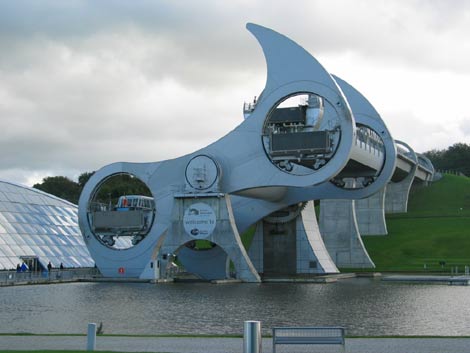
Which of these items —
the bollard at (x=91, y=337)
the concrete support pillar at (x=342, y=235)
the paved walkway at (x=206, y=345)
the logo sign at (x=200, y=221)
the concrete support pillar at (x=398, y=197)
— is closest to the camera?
the bollard at (x=91, y=337)

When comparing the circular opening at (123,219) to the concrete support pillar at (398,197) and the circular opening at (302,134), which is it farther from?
the concrete support pillar at (398,197)

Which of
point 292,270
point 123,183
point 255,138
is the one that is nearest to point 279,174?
point 255,138

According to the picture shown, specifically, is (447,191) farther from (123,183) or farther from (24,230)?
(24,230)

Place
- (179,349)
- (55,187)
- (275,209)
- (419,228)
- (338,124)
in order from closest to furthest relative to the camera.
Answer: (179,349)
(338,124)
(275,209)
(419,228)
(55,187)

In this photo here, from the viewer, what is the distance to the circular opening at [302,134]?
174 ft

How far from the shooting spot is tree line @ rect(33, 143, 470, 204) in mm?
122938

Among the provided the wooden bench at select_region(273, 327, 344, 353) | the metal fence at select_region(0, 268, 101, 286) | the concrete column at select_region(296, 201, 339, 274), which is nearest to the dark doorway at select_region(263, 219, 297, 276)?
the concrete column at select_region(296, 201, 339, 274)

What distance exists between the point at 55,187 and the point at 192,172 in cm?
8426

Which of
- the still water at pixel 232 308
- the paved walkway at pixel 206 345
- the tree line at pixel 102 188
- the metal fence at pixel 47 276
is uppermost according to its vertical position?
the tree line at pixel 102 188

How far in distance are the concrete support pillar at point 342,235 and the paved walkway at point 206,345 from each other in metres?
50.3

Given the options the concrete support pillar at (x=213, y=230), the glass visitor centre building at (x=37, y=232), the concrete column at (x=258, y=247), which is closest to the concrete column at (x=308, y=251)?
the concrete column at (x=258, y=247)

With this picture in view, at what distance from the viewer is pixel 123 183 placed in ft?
411

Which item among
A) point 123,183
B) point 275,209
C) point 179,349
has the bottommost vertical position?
point 179,349

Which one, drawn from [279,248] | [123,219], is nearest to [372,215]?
[279,248]
